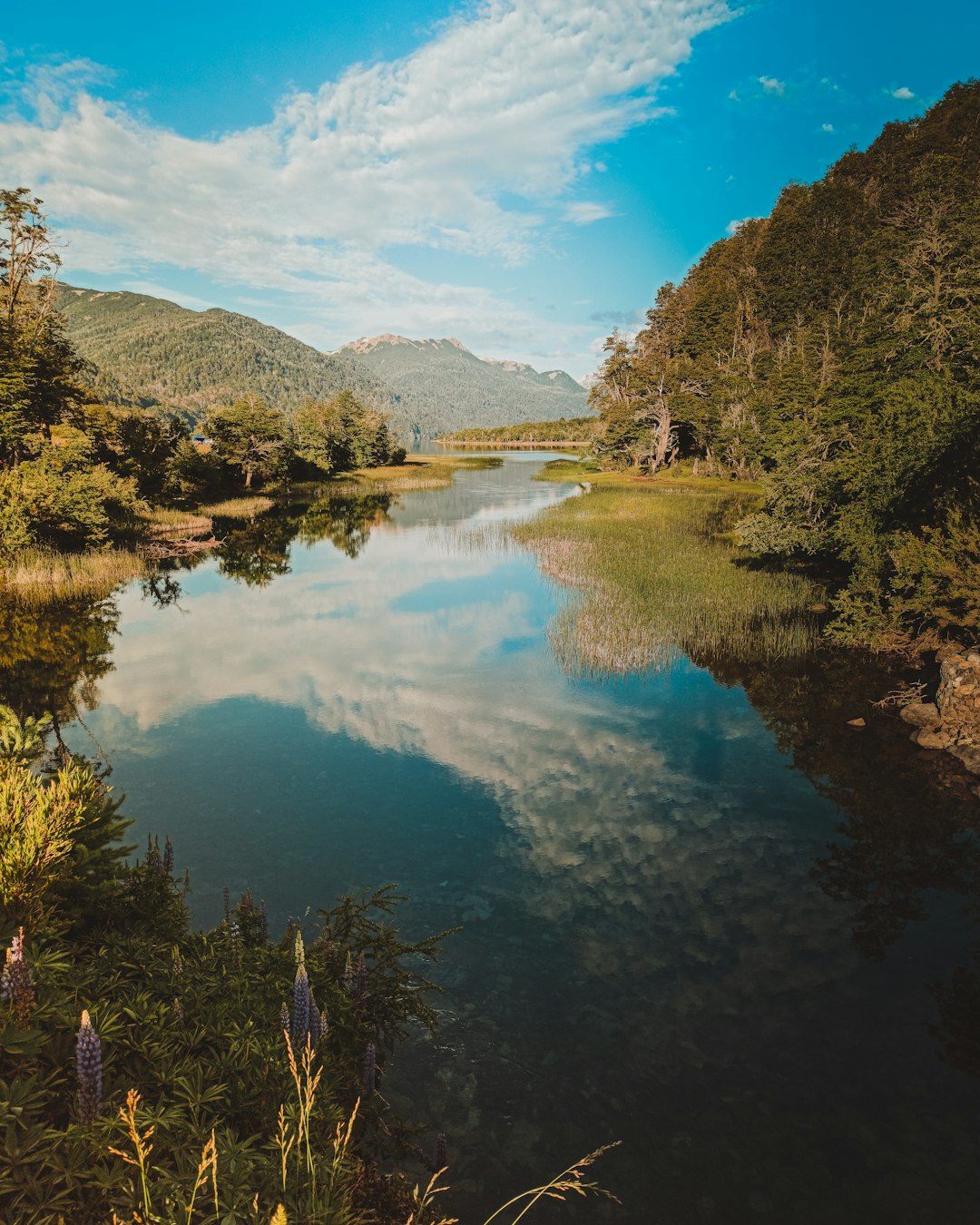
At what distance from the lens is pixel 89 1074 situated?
3.08 metres

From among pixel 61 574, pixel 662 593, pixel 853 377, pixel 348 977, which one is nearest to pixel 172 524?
pixel 61 574

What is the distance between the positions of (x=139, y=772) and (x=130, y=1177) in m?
12.7

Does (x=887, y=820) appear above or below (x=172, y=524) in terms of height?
below

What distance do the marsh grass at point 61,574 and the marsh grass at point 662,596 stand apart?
22281 millimetres

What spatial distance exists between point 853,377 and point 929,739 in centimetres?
2051

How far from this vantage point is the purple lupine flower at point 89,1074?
2930 millimetres

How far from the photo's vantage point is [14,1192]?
3.06 m

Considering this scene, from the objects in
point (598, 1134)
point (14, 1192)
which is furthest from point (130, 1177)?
point (598, 1134)

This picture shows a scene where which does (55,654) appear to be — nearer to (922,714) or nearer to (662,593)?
(662,593)

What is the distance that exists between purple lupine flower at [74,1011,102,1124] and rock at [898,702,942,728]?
18.1m

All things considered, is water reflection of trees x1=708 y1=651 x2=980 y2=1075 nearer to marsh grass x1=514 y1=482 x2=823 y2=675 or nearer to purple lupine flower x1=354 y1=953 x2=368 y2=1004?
marsh grass x1=514 y1=482 x2=823 y2=675

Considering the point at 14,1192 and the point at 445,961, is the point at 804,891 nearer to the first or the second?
the point at 445,961

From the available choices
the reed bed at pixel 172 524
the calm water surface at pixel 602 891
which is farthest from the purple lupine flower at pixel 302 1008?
the reed bed at pixel 172 524

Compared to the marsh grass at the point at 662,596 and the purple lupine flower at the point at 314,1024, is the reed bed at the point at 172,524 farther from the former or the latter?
the purple lupine flower at the point at 314,1024
